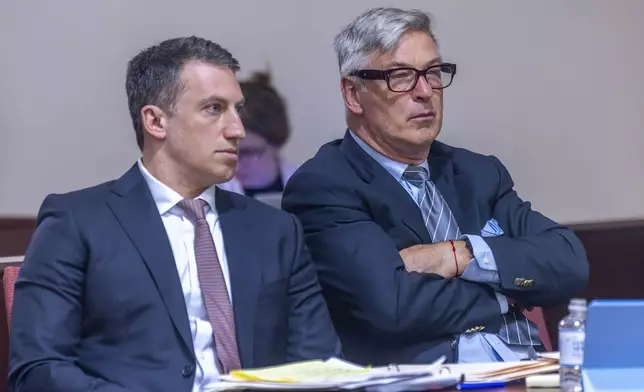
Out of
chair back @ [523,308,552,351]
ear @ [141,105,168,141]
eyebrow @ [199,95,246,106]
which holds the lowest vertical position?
chair back @ [523,308,552,351]

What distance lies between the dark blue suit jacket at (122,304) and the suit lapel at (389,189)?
0.41m

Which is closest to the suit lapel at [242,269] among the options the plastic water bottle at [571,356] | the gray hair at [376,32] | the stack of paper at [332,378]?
the stack of paper at [332,378]

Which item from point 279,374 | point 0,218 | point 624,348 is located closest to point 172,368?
point 279,374

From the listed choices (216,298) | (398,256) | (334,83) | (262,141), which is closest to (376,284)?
(398,256)

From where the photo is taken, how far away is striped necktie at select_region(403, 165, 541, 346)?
2.51 meters

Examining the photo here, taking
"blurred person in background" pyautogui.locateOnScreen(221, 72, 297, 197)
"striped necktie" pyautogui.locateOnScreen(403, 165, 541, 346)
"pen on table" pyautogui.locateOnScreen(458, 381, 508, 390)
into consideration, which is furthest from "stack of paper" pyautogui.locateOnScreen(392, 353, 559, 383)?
"blurred person in background" pyautogui.locateOnScreen(221, 72, 297, 197)

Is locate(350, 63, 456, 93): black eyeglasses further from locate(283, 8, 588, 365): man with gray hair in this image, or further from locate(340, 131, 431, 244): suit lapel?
locate(340, 131, 431, 244): suit lapel

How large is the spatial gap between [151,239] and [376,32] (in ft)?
2.84

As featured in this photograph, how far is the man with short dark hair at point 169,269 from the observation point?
2053 millimetres

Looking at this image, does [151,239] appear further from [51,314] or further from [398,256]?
[398,256]

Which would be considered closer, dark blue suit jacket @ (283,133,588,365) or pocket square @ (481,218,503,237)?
dark blue suit jacket @ (283,133,588,365)

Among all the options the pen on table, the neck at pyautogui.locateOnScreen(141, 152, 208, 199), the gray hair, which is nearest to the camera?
the pen on table

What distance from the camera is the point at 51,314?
2.02 meters

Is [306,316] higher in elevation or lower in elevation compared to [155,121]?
lower
